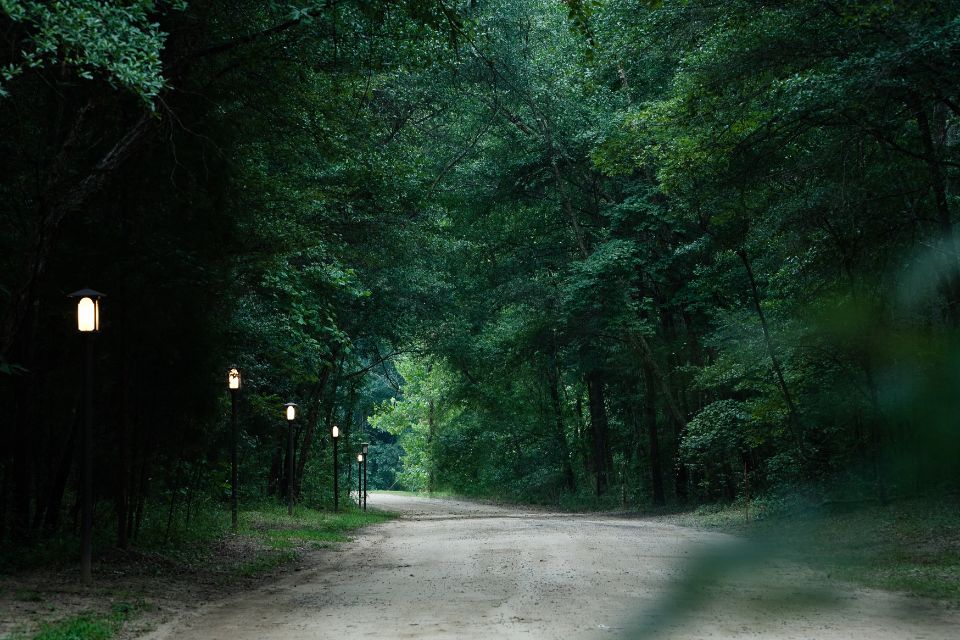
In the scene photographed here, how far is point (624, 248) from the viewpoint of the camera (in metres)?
25.8

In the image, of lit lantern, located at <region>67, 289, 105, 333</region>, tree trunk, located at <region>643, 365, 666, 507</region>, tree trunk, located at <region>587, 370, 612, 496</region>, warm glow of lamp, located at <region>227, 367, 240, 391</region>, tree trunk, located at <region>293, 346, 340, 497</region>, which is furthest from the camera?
tree trunk, located at <region>587, 370, 612, 496</region>

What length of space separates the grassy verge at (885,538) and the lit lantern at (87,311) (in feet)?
23.7

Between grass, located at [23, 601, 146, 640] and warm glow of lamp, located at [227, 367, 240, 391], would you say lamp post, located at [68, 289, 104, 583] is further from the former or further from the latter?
warm glow of lamp, located at [227, 367, 240, 391]

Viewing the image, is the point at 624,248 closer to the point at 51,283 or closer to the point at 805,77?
the point at 805,77

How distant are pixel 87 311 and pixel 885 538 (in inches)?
475

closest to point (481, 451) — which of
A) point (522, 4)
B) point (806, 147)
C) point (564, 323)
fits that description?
point (564, 323)

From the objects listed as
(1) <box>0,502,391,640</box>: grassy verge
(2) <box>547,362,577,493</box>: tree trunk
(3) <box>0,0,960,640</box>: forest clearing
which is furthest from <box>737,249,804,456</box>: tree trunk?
(2) <box>547,362,577,493</box>: tree trunk

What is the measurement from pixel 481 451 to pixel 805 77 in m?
37.6

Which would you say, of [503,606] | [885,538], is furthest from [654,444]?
[503,606]

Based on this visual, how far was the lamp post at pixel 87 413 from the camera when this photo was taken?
9.39 metres

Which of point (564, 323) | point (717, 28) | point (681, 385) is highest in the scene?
point (717, 28)

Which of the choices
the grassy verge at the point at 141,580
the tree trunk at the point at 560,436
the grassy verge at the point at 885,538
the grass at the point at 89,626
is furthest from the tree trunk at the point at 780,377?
the tree trunk at the point at 560,436

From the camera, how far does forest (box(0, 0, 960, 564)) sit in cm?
1075

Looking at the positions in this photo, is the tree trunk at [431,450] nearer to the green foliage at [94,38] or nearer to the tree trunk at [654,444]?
the tree trunk at [654,444]
